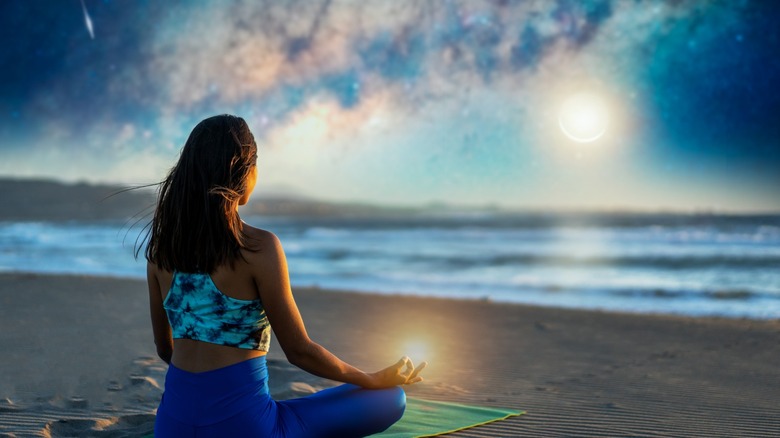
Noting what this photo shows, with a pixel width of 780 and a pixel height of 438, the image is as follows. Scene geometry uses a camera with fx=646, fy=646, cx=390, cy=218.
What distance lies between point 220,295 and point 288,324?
26 cm

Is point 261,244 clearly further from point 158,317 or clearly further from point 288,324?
point 158,317

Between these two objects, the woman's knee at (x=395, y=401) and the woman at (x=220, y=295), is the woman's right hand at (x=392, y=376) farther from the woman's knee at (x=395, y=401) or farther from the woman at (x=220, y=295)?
the woman at (x=220, y=295)

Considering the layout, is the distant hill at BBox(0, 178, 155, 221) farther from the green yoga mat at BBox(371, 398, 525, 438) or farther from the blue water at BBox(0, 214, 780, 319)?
the green yoga mat at BBox(371, 398, 525, 438)

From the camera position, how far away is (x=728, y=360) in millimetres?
6082

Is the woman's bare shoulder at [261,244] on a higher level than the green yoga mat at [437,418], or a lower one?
higher

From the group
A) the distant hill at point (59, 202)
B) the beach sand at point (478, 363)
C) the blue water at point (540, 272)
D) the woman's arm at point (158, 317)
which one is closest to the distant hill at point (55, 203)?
the distant hill at point (59, 202)

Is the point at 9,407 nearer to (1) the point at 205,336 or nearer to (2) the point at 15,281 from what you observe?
(1) the point at 205,336

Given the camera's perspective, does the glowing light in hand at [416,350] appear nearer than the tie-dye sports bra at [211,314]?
No

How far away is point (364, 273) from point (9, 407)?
10.7 m

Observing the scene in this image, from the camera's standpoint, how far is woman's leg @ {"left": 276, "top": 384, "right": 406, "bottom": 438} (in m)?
2.47

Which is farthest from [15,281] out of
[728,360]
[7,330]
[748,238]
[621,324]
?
[748,238]

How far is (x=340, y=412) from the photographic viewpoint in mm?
2543

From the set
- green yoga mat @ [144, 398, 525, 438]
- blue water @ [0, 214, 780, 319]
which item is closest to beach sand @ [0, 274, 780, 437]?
green yoga mat @ [144, 398, 525, 438]

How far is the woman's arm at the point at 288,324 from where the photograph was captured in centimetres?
219
